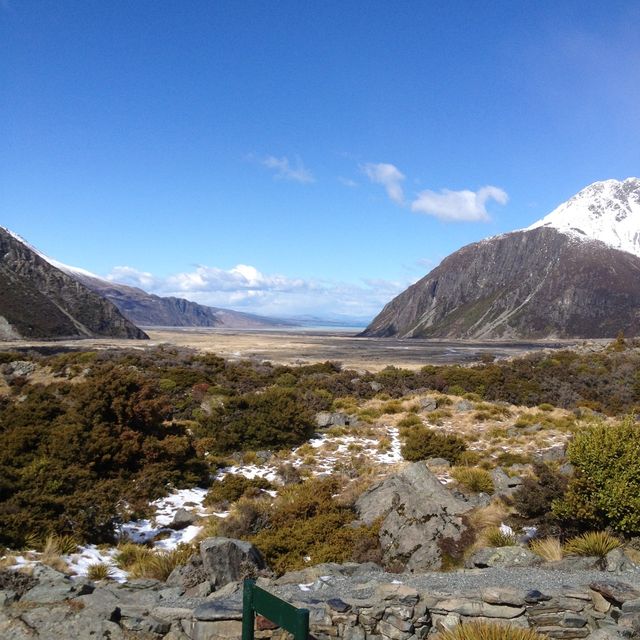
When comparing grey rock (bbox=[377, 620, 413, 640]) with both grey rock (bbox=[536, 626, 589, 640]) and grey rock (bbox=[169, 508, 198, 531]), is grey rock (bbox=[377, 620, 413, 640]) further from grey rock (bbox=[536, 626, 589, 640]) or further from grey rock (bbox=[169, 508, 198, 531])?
grey rock (bbox=[169, 508, 198, 531])

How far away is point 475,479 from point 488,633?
25.8ft

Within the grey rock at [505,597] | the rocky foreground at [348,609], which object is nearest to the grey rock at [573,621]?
the rocky foreground at [348,609]

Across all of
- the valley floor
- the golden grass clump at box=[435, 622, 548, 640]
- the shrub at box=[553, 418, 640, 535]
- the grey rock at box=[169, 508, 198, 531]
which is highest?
the shrub at box=[553, 418, 640, 535]

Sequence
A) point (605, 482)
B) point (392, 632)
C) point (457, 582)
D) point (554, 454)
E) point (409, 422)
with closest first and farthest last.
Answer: point (392, 632) < point (457, 582) < point (605, 482) < point (554, 454) < point (409, 422)

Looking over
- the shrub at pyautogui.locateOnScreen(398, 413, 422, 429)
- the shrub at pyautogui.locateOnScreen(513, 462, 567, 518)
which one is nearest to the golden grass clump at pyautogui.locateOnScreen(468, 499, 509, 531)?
the shrub at pyautogui.locateOnScreen(513, 462, 567, 518)

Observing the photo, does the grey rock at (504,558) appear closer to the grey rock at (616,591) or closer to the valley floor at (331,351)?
the grey rock at (616,591)

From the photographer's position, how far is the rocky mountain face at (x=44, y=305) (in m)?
101

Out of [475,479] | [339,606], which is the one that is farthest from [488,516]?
[339,606]

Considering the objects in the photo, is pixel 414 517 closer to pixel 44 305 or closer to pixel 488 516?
pixel 488 516

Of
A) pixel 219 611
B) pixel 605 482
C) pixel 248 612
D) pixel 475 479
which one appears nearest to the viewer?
pixel 248 612

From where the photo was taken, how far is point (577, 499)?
344 inches

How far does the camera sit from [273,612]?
411 centimetres

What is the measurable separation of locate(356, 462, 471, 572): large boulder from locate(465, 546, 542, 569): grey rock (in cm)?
76

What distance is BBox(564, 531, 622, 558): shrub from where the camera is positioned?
7758mm
